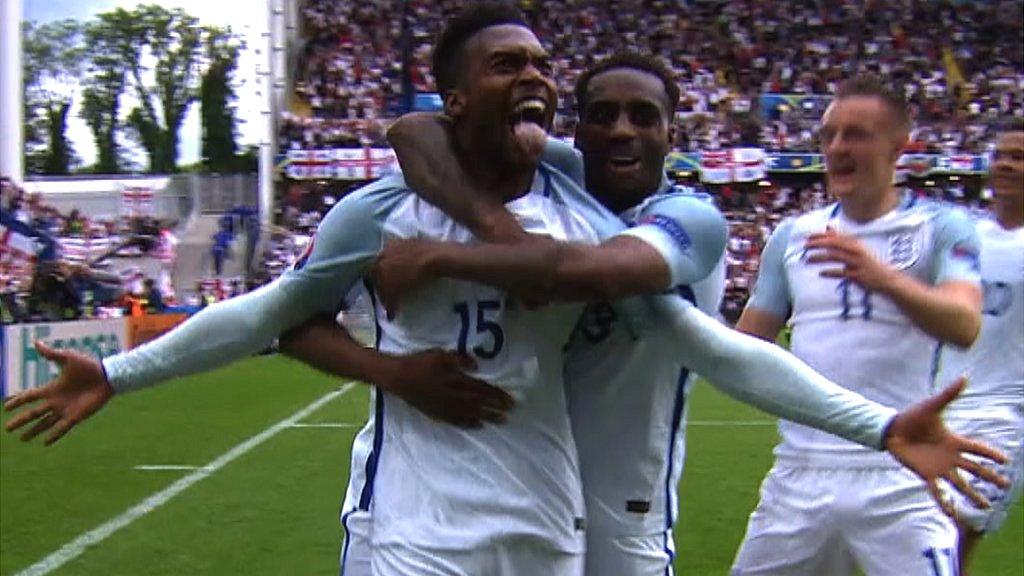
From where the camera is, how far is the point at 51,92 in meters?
62.8

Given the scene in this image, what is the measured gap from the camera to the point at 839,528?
4.03m

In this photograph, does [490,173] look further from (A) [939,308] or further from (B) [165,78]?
(B) [165,78]

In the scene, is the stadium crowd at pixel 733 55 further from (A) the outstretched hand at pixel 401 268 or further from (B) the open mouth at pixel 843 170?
(A) the outstretched hand at pixel 401 268

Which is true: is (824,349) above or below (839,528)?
above

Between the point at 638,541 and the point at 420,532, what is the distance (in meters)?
0.74

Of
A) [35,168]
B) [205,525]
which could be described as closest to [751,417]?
[205,525]

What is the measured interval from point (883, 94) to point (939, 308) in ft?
2.52

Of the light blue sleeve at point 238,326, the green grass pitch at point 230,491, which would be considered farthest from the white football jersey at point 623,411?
the green grass pitch at point 230,491

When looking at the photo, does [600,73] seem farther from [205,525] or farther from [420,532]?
[205,525]

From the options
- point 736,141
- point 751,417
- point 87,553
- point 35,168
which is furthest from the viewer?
point 35,168

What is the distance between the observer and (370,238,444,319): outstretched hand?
267 centimetres

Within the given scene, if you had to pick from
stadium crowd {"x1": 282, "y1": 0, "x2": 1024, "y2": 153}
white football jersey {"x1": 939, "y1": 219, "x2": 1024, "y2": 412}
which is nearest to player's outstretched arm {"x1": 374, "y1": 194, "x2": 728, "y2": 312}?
white football jersey {"x1": 939, "y1": 219, "x2": 1024, "y2": 412}

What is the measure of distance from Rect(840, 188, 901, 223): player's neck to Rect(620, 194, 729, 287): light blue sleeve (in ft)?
4.32

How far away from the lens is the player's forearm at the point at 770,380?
A: 2.67 meters
